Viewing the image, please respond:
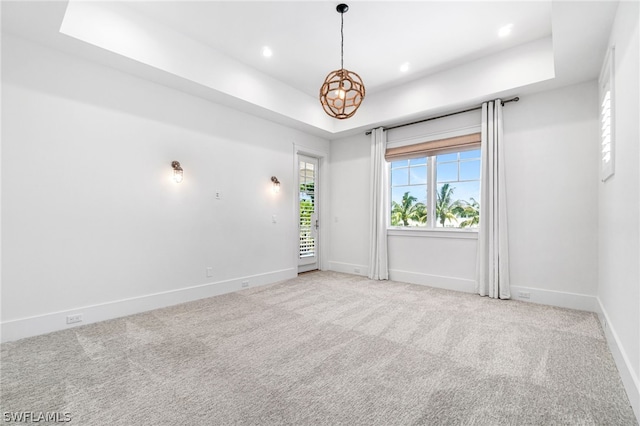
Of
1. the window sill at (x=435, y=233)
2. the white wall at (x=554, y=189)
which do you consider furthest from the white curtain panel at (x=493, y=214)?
the window sill at (x=435, y=233)

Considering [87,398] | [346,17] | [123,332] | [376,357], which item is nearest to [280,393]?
[376,357]

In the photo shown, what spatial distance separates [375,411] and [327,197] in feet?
16.0

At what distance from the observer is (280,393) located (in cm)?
190

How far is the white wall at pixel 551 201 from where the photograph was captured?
142 inches

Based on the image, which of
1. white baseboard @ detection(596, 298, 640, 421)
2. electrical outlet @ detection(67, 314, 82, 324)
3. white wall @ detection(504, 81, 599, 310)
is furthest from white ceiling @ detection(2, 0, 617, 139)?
electrical outlet @ detection(67, 314, 82, 324)

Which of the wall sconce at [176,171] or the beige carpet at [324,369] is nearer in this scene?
the beige carpet at [324,369]

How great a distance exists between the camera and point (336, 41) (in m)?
3.71

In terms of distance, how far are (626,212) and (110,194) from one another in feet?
15.9

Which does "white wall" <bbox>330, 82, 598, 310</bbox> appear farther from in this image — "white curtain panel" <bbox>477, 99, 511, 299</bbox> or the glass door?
the glass door

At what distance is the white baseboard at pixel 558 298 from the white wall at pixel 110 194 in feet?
13.1

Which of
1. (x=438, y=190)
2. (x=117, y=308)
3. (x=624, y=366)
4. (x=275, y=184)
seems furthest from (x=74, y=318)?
(x=438, y=190)

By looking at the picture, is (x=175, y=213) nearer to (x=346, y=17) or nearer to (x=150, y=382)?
(x=150, y=382)

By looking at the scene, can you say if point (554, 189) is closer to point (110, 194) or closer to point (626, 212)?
point (626, 212)

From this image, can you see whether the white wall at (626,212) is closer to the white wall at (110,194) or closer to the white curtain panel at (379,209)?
the white curtain panel at (379,209)
